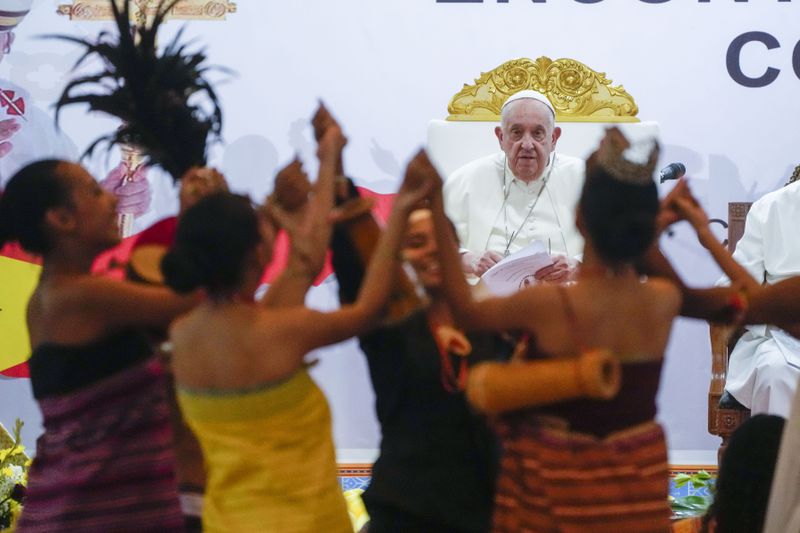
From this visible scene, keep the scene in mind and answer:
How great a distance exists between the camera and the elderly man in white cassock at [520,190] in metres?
4.98

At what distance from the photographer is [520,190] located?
524 cm

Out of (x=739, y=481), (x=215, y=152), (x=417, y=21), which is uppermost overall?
(x=417, y=21)

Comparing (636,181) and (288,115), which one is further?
(288,115)

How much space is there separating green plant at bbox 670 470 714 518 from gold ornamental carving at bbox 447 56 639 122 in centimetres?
179

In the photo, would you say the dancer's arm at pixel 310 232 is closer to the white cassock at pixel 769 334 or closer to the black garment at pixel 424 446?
the black garment at pixel 424 446

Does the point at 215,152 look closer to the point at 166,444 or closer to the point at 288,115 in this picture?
the point at 288,115

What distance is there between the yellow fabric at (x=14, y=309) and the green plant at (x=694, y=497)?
364 centimetres

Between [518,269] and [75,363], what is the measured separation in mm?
1881

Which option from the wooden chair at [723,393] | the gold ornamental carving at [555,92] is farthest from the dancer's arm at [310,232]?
the gold ornamental carving at [555,92]

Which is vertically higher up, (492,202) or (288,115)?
(288,115)

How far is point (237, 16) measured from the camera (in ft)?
20.6

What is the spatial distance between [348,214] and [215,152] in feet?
13.0

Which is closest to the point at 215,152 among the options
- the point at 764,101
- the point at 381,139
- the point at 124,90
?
the point at 381,139

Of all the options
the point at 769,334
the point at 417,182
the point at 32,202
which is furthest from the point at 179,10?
the point at 417,182
